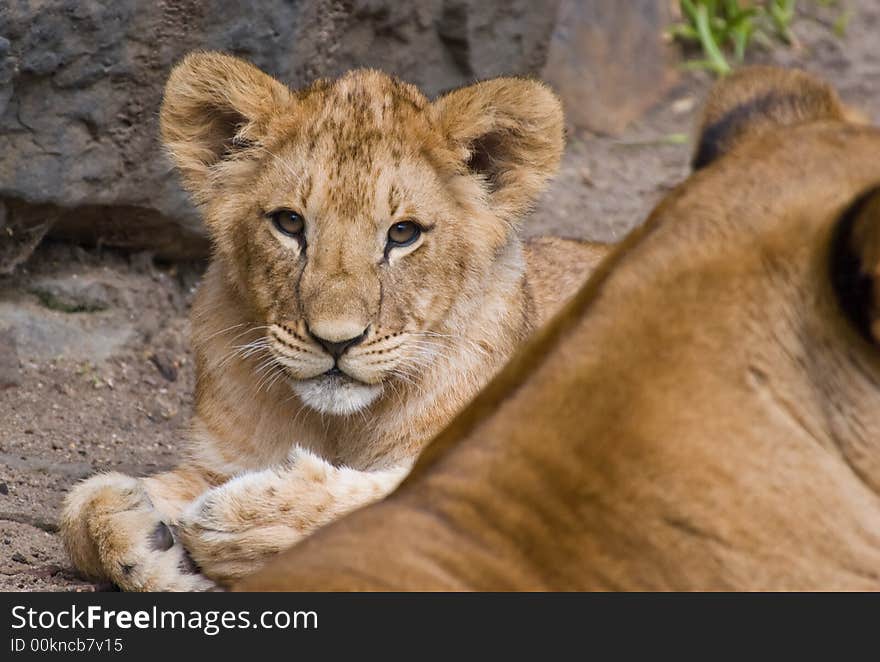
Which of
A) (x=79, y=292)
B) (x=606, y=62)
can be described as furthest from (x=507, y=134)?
(x=606, y=62)

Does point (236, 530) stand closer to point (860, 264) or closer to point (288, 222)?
point (288, 222)

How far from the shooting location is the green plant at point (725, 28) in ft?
23.7

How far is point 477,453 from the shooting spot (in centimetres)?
168

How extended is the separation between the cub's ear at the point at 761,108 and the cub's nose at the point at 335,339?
4.10 ft

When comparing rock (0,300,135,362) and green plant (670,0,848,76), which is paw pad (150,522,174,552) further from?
green plant (670,0,848,76)

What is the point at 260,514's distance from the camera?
318cm

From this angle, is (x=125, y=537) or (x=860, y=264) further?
(x=125, y=537)

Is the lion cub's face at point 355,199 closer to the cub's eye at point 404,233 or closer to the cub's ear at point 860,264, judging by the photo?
the cub's eye at point 404,233

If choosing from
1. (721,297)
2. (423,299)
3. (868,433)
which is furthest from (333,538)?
(423,299)

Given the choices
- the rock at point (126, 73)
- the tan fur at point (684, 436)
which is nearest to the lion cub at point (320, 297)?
the rock at point (126, 73)

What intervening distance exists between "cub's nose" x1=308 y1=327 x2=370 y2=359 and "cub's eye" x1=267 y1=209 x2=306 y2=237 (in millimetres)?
294

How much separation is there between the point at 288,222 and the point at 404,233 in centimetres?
27
